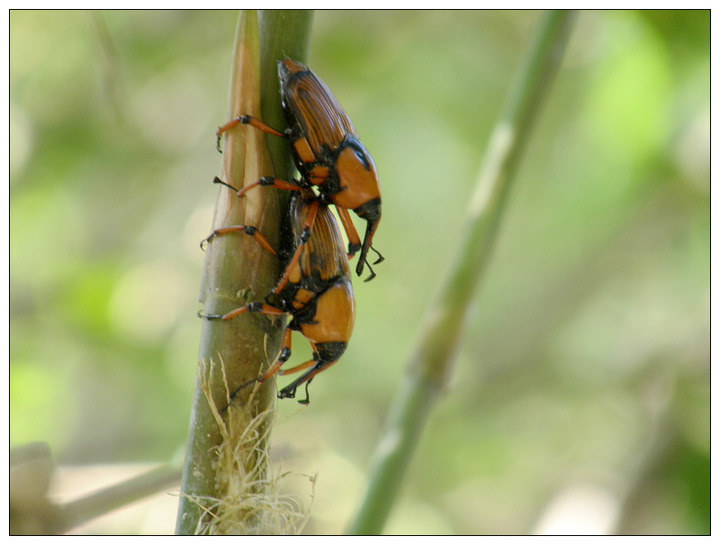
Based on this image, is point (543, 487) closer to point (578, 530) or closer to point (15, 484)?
point (578, 530)

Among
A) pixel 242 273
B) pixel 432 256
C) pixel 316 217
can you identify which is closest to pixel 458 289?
pixel 316 217

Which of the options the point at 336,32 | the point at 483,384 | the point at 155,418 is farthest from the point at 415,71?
the point at 155,418

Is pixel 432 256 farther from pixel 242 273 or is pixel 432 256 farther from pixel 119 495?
pixel 242 273

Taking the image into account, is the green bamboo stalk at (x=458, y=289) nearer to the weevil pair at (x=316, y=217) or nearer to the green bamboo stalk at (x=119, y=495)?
the weevil pair at (x=316, y=217)

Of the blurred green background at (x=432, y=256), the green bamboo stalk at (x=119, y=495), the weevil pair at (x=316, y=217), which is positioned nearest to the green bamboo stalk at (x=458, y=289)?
the weevil pair at (x=316, y=217)

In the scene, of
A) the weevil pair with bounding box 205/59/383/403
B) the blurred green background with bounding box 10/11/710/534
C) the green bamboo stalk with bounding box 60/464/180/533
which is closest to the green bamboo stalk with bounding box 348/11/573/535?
the weevil pair with bounding box 205/59/383/403

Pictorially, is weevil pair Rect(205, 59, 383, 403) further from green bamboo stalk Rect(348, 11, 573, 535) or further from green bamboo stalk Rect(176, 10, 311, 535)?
green bamboo stalk Rect(348, 11, 573, 535)
